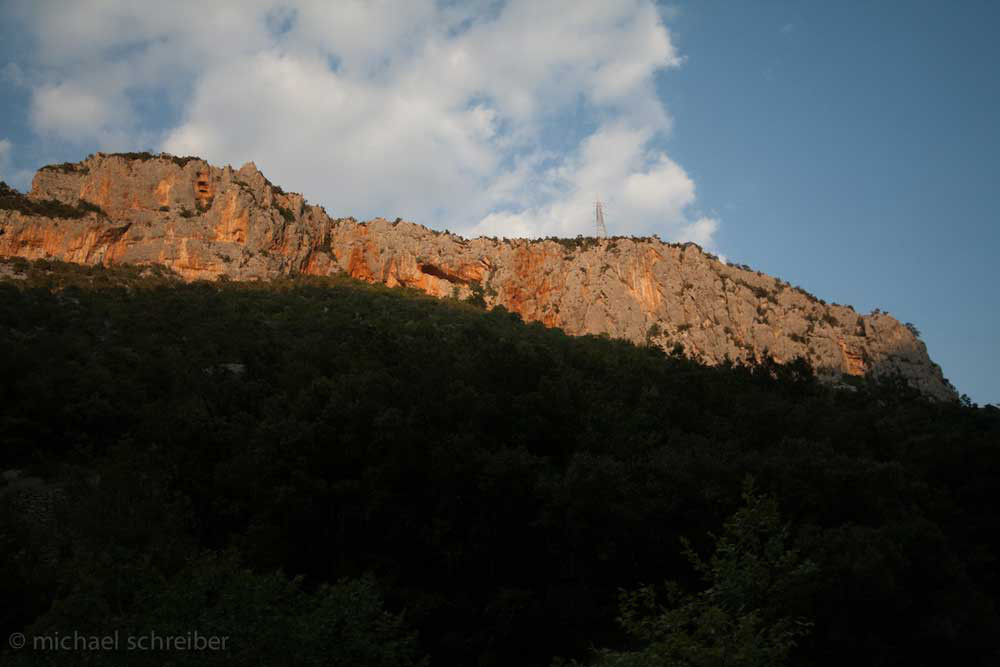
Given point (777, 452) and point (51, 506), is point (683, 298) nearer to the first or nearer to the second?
point (777, 452)

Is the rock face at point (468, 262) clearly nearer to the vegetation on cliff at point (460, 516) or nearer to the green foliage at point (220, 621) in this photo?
the vegetation on cliff at point (460, 516)

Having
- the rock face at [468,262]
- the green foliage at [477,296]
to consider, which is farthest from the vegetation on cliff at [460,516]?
the green foliage at [477,296]

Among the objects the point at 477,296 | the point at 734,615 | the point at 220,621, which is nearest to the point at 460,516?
the point at 734,615

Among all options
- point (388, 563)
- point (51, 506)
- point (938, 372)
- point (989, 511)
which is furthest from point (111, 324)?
point (938, 372)

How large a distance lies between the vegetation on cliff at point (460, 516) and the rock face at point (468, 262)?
2333 centimetres

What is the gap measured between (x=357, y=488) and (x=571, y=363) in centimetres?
2158

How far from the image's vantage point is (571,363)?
3978 centimetres

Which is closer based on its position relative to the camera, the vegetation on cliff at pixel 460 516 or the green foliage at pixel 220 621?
the green foliage at pixel 220 621

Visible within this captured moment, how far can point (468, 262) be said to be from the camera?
64.6 metres

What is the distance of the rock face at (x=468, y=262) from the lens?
181 feet

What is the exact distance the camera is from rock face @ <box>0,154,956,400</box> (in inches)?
2175

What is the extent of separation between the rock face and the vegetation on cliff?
Answer: 23327 mm

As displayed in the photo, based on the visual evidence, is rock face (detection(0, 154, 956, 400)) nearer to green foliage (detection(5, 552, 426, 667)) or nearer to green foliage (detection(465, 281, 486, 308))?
green foliage (detection(465, 281, 486, 308))

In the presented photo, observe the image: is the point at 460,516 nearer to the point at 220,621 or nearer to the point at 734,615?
the point at 734,615
